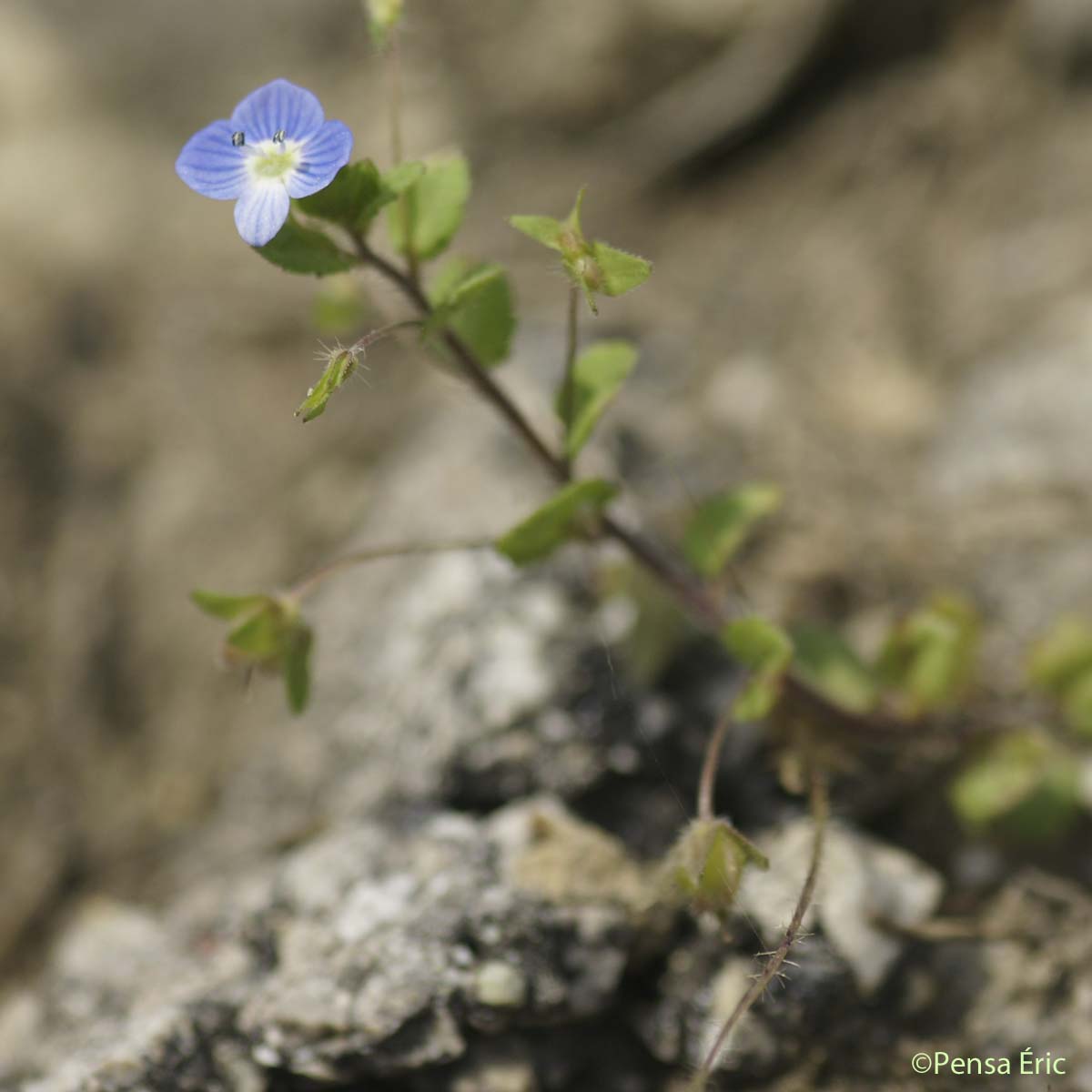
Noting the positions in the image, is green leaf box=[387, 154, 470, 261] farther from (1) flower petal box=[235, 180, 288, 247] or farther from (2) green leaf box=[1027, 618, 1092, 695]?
(2) green leaf box=[1027, 618, 1092, 695]

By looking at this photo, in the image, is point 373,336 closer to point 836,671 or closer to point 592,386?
point 592,386

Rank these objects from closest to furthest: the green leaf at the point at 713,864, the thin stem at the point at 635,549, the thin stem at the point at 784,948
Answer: the thin stem at the point at 784,948 → the green leaf at the point at 713,864 → the thin stem at the point at 635,549

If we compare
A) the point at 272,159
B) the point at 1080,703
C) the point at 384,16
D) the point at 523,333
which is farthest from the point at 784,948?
the point at 523,333

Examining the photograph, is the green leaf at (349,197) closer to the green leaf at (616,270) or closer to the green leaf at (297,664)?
the green leaf at (616,270)

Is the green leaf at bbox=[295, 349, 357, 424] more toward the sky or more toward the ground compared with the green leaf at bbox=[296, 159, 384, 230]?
more toward the ground

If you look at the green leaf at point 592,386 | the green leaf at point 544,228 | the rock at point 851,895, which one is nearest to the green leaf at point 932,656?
the rock at point 851,895

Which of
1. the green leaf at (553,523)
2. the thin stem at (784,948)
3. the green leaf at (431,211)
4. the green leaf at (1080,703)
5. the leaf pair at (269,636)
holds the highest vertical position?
the green leaf at (431,211)

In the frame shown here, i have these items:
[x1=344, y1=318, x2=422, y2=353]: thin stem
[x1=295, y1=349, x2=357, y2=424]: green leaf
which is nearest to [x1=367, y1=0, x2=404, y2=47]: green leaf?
[x1=344, y1=318, x2=422, y2=353]: thin stem
